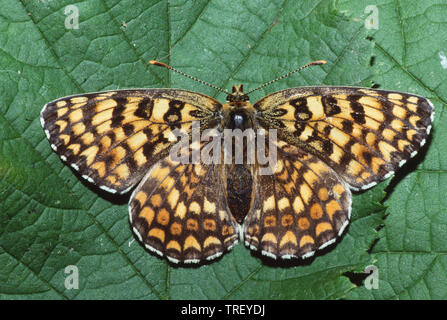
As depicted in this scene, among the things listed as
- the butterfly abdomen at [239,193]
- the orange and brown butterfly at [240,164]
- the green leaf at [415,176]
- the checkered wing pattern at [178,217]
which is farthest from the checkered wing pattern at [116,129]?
the green leaf at [415,176]

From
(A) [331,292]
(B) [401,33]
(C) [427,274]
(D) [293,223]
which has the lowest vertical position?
(C) [427,274]

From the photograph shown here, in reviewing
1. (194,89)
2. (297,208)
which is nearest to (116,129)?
(194,89)

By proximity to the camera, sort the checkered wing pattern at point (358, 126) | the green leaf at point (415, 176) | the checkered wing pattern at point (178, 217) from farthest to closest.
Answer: the green leaf at point (415, 176)
the checkered wing pattern at point (178, 217)
the checkered wing pattern at point (358, 126)

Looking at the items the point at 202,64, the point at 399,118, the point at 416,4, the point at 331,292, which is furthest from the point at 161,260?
the point at 416,4

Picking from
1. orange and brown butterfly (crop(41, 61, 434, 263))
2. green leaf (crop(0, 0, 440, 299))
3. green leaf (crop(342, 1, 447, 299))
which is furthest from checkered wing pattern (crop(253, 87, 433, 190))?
green leaf (crop(342, 1, 447, 299))

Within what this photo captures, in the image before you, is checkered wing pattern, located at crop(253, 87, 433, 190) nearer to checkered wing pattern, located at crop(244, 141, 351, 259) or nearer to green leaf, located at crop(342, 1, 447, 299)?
checkered wing pattern, located at crop(244, 141, 351, 259)

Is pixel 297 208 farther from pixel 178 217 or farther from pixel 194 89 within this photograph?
pixel 194 89

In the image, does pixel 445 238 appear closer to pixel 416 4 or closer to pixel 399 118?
pixel 399 118

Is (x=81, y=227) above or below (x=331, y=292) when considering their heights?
above

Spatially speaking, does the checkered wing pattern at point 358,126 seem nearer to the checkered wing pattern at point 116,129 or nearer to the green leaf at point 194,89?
the green leaf at point 194,89
